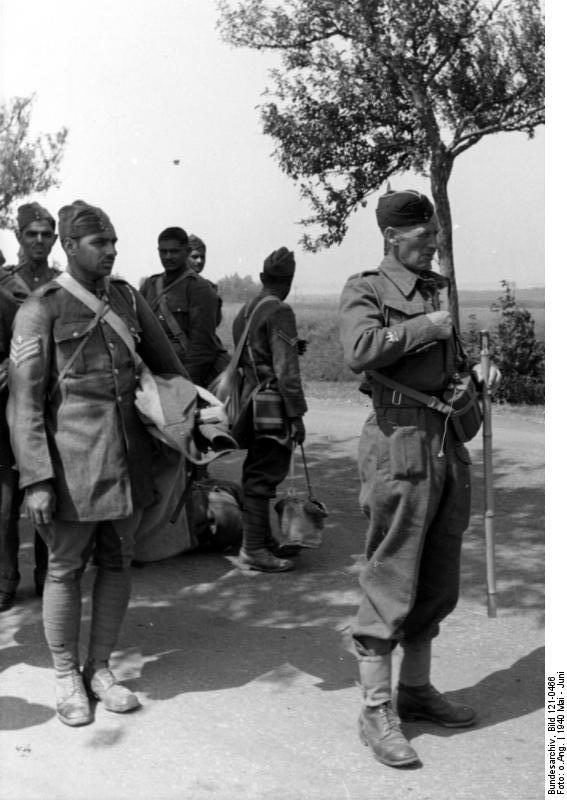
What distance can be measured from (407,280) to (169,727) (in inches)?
77.9

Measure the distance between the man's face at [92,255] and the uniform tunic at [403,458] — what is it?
998 mm

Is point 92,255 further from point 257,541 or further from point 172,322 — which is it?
point 172,322

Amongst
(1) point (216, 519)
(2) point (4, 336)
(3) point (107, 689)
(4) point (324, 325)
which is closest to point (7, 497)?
(2) point (4, 336)

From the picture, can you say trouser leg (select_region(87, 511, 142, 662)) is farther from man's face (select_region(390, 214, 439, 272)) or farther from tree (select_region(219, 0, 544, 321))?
tree (select_region(219, 0, 544, 321))

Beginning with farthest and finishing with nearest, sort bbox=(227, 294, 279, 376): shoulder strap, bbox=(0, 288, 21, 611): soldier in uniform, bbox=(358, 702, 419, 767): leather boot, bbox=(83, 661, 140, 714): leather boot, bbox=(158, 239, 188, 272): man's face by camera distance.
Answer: bbox=(158, 239, 188, 272): man's face → bbox=(227, 294, 279, 376): shoulder strap → bbox=(0, 288, 21, 611): soldier in uniform → bbox=(83, 661, 140, 714): leather boot → bbox=(358, 702, 419, 767): leather boot

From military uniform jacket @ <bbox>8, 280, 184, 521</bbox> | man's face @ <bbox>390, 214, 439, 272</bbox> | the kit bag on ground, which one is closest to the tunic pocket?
man's face @ <bbox>390, 214, 439, 272</bbox>

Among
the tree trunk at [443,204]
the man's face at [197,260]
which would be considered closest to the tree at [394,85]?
the tree trunk at [443,204]

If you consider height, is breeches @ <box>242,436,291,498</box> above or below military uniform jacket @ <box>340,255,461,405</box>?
below

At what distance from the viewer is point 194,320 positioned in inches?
310

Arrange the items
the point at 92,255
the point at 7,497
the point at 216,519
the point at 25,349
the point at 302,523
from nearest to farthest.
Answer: the point at 25,349 < the point at 92,255 < the point at 7,497 < the point at 302,523 < the point at 216,519

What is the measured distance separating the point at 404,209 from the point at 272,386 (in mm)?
2558

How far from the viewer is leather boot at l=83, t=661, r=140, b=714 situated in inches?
183

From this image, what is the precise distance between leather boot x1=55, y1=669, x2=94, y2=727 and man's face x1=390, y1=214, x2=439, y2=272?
2.15 m
